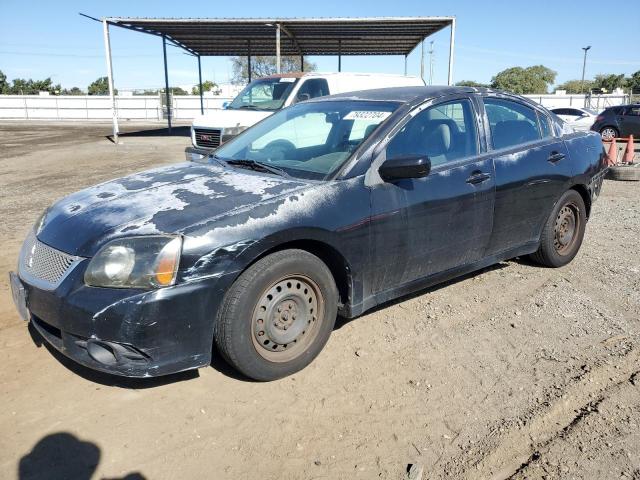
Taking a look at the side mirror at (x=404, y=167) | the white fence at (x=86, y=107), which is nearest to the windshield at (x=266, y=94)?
the side mirror at (x=404, y=167)

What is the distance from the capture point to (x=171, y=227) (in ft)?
9.06

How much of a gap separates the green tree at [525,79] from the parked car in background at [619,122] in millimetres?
62633

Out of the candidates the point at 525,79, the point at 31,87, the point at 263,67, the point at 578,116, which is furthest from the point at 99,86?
the point at 578,116

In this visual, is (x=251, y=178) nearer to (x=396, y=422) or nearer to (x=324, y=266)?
(x=324, y=266)

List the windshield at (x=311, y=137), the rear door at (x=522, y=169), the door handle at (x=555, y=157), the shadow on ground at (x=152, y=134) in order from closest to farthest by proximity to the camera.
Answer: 1. the windshield at (x=311, y=137)
2. the rear door at (x=522, y=169)
3. the door handle at (x=555, y=157)
4. the shadow on ground at (x=152, y=134)

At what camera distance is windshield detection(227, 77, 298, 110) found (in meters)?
11.4

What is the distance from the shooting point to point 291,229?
2973 mm

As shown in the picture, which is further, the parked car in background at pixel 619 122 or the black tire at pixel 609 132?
the black tire at pixel 609 132

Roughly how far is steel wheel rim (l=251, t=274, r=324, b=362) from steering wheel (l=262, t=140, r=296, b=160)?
108cm

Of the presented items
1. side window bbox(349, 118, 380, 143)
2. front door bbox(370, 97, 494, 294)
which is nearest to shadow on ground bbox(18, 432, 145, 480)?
front door bbox(370, 97, 494, 294)

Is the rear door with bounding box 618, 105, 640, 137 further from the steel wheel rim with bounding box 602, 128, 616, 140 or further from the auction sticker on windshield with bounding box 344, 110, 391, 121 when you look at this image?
the auction sticker on windshield with bounding box 344, 110, 391, 121

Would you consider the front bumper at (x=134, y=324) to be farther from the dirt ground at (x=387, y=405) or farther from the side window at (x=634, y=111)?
the side window at (x=634, y=111)

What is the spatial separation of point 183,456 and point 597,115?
21.2 m

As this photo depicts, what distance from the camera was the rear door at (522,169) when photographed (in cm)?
414
